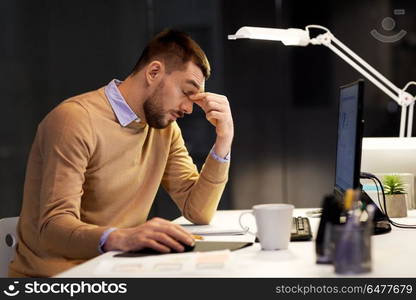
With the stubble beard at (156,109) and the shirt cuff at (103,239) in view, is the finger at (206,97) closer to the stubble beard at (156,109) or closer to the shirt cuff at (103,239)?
the stubble beard at (156,109)

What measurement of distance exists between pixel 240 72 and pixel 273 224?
256 cm

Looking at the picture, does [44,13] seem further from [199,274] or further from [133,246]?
[199,274]

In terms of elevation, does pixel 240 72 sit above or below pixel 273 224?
above

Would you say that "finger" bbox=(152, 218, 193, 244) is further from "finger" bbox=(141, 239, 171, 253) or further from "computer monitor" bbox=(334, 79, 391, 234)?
"computer monitor" bbox=(334, 79, 391, 234)

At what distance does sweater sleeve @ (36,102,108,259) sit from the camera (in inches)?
68.7

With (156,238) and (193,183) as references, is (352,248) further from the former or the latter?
(193,183)

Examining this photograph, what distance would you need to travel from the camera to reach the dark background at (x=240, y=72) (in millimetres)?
4016

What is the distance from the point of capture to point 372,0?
158 inches

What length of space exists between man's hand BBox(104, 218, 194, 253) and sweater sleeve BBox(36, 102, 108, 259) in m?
0.10

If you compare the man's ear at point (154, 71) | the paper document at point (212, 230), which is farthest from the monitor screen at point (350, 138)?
the man's ear at point (154, 71)

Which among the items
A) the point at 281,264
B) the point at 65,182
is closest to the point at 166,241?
the point at 281,264


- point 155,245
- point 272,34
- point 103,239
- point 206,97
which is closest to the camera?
point 155,245

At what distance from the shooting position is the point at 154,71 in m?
2.14

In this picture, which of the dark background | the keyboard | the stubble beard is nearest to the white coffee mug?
the keyboard
